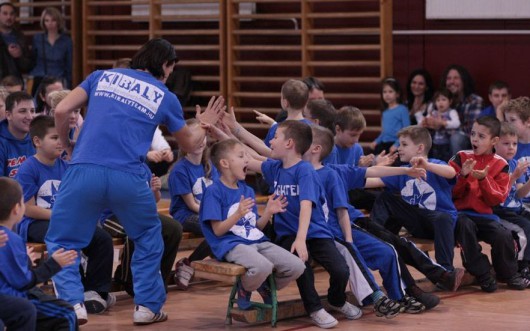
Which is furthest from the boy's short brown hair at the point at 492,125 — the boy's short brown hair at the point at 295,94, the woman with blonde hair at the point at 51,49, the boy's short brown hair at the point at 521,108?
the woman with blonde hair at the point at 51,49

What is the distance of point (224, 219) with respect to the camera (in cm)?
557

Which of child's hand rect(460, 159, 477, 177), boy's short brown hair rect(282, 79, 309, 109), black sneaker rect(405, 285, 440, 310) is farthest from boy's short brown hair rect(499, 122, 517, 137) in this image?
black sneaker rect(405, 285, 440, 310)

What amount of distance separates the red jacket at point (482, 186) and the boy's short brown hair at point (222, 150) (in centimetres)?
172

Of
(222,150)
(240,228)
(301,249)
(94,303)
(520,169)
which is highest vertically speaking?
(222,150)

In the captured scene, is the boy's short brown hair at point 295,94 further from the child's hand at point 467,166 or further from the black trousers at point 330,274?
the black trousers at point 330,274

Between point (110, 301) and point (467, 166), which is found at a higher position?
point (467, 166)

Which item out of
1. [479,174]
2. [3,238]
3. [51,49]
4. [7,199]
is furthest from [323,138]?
[51,49]

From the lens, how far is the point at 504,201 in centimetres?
707

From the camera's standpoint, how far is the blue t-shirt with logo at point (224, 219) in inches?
218

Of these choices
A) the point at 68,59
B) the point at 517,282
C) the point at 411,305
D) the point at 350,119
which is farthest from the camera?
the point at 68,59

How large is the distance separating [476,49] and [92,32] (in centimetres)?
474

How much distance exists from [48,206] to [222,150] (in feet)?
3.69

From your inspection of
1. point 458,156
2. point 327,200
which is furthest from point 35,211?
point 458,156

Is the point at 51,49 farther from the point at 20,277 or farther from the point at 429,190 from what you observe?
the point at 20,277
